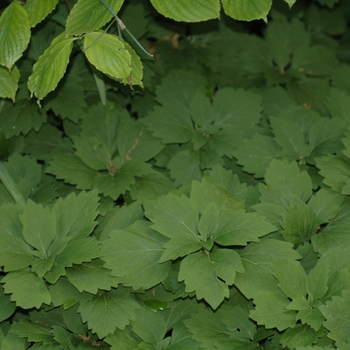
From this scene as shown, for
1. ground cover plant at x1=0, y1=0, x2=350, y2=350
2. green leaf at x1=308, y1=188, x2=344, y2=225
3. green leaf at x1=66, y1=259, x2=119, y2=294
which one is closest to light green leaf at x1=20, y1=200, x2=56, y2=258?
ground cover plant at x1=0, y1=0, x2=350, y2=350

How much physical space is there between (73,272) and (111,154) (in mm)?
689

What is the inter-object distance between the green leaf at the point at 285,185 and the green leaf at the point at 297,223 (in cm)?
10

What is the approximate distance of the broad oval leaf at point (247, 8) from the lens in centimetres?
166

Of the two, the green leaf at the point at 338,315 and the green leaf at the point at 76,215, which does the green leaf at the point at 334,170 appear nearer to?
the green leaf at the point at 338,315

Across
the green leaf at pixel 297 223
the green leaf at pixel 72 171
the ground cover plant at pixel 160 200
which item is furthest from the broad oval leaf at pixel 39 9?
the green leaf at pixel 297 223

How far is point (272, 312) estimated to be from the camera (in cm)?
174

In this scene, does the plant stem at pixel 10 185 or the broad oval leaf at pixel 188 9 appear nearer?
the broad oval leaf at pixel 188 9

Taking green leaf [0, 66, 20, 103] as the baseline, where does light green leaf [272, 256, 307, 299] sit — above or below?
below

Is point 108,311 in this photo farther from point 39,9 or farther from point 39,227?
point 39,9

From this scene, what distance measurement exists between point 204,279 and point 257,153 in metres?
0.74

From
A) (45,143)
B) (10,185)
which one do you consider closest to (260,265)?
(10,185)

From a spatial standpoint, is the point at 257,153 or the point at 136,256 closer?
the point at 136,256

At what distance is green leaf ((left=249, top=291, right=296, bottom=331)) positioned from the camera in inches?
67.7

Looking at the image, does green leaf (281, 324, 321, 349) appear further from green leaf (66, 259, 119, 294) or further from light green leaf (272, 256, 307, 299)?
green leaf (66, 259, 119, 294)
